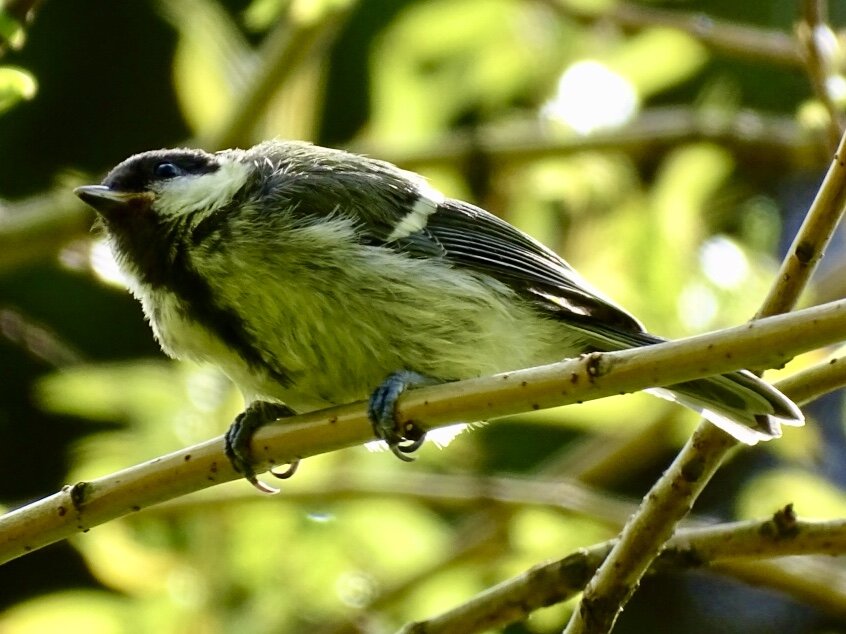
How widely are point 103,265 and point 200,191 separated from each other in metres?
0.41

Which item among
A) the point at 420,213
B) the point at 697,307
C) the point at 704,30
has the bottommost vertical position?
the point at 697,307

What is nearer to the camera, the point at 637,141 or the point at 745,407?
the point at 745,407

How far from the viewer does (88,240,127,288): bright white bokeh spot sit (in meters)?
1.99

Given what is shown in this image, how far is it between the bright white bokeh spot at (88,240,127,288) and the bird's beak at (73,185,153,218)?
16 cm

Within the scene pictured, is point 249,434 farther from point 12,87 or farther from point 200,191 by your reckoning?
point 12,87

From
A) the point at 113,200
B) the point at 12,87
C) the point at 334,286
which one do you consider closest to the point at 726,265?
the point at 334,286

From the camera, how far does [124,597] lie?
85.0 inches

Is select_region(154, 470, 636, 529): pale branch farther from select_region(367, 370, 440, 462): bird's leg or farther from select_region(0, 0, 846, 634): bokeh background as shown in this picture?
select_region(367, 370, 440, 462): bird's leg

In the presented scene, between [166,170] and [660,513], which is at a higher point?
[166,170]

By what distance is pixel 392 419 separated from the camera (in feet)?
4.61

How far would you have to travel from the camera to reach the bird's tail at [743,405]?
138 cm

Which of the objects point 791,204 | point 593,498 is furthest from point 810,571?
point 791,204

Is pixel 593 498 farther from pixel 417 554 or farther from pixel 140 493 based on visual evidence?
pixel 140 493

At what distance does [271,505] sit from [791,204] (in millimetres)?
2208
